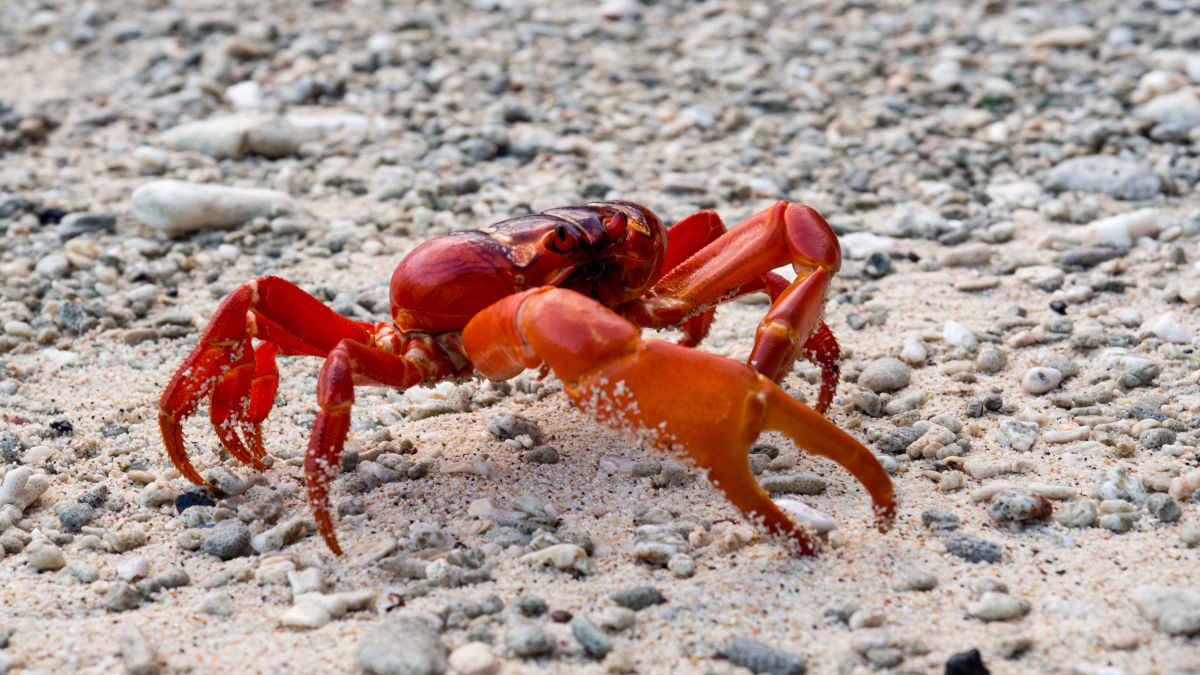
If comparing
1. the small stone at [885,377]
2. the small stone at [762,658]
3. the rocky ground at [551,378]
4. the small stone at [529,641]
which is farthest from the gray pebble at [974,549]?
the small stone at [885,377]

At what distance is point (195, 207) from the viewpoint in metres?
6.52

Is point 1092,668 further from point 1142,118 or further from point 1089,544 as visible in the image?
point 1142,118

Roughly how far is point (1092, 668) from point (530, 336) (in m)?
1.70

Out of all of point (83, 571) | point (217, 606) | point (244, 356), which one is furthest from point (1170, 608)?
point (83, 571)

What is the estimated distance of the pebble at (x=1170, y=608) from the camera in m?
2.83

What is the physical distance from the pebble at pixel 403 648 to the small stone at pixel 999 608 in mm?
1423

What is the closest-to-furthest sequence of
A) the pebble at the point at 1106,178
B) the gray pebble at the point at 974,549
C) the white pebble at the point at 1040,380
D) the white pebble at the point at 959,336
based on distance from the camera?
the gray pebble at the point at 974,549 → the white pebble at the point at 1040,380 → the white pebble at the point at 959,336 → the pebble at the point at 1106,178

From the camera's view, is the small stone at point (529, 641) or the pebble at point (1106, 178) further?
the pebble at point (1106, 178)

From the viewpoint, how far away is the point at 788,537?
10.8 ft

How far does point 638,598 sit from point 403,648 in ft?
2.19

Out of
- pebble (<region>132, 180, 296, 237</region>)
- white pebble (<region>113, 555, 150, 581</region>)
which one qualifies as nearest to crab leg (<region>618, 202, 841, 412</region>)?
white pebble (<region>113, 555, 150, 581</region>)

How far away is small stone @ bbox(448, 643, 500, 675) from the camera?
2.84m

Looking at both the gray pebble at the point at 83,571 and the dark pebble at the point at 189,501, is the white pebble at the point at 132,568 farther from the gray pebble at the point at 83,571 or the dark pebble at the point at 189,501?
the dark pebble at the point at 189,501

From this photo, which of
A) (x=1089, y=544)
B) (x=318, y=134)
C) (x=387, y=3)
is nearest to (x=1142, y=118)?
(x=1089, y=544)
